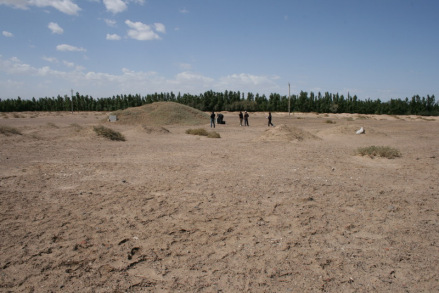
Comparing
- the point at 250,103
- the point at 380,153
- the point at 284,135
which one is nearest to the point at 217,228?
the point at 380,153

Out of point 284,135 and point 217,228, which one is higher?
point 284,135

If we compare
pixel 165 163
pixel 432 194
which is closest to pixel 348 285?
pixel 432 194

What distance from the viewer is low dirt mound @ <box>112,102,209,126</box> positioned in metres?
32.2

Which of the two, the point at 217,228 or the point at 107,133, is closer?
the point at 217,228

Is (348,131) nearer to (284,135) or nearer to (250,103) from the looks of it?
(284,135)

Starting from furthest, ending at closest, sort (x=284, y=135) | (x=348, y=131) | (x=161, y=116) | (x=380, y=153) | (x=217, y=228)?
(x=161, y=116) < (x=348, y=131) < (x=284, y=135) < (x=380, y=153) < (x=217, y=228)

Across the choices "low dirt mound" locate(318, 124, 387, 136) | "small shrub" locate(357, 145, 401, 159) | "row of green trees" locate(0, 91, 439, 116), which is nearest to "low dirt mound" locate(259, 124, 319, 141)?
"low dirt mound" locate(318, 124, 387, 136)

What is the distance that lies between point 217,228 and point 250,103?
7804 cm

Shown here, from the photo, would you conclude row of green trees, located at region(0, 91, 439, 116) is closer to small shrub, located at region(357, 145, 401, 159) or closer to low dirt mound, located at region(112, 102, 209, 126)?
low dirt mound, located at region(112, 102, 209, 126)

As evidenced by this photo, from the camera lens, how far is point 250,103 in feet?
267

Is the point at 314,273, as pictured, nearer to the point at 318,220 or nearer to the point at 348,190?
the point at 318,220

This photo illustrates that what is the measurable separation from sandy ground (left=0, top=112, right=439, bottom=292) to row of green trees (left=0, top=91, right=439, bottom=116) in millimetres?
57600

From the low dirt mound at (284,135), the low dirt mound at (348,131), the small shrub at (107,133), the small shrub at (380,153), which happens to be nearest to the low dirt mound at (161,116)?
the small shrub at (107,133)

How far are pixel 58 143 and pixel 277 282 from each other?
13.7 meters
